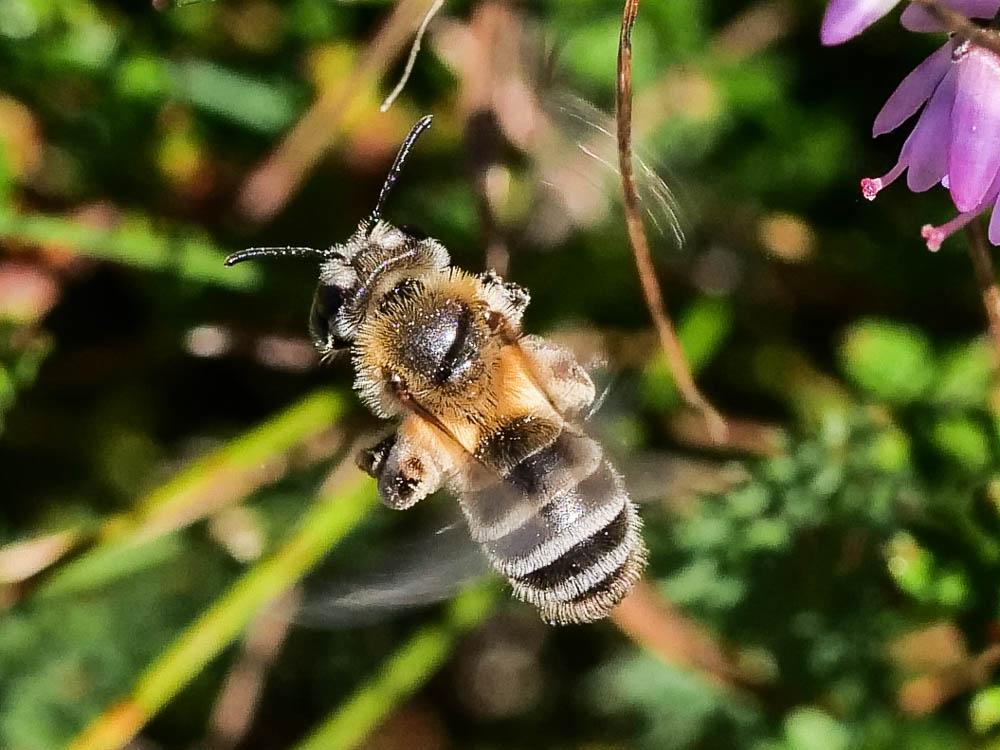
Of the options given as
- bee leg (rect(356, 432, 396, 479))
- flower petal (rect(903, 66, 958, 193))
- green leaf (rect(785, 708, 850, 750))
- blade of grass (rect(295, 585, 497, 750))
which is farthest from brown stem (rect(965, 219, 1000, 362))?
blade of grass (rect(295, 585, 497, 750))

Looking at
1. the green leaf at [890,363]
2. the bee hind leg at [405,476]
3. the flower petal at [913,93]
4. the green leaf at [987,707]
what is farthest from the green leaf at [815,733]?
the flower petal at [913,93]

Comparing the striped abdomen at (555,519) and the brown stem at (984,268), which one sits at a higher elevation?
the brown stem at (984,268)

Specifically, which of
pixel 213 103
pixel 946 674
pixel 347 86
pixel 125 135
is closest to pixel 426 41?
pixel 347 86

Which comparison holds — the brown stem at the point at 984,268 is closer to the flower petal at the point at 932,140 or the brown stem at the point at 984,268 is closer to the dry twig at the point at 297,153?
the flower petal at the point at 932,140

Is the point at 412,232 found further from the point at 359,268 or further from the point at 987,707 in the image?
the point at 987,707

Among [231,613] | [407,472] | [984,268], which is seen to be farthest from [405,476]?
[984,268]

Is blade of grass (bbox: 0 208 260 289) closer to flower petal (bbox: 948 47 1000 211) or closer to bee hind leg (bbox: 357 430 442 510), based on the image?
bee hind leg (bbox: 357 430 442 510)

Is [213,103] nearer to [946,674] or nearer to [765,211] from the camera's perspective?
[765,211]
